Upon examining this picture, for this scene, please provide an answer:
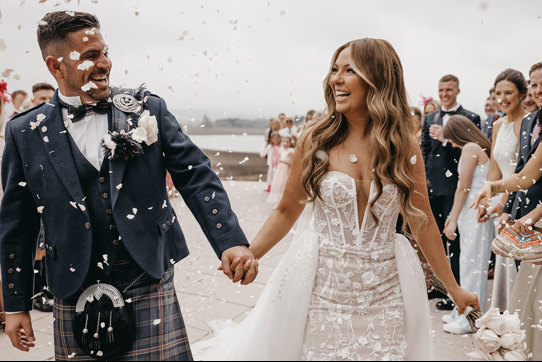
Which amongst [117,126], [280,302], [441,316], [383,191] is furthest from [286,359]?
[441,316]

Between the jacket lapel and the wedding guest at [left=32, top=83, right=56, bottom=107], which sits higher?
the jacket lapel

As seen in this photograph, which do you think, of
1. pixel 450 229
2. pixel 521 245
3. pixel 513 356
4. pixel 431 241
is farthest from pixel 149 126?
pixel 450 229

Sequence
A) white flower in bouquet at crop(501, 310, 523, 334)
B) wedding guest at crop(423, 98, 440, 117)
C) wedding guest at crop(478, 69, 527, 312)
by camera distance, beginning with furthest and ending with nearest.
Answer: wedding guest at crop(423, 98, 440, 117), wedding guest at crop(478, 69, 527, 312), white flower in bouquet at crop(501, 310, 523, 334)

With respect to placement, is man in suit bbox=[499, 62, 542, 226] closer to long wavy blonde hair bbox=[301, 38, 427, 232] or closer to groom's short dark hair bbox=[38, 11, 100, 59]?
long wavy blonde hair bbox=[301, 38, 427, 232]

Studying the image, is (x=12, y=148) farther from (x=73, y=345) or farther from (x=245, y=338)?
(x=245, y=338)

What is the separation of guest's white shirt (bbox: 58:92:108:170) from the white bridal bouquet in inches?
73.9

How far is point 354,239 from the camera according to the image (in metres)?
2.54

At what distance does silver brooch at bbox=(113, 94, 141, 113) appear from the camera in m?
2.37

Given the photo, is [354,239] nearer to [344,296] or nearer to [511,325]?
[344,296]

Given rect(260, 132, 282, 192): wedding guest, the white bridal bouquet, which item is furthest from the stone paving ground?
rect(260, 132, 282, 192): wedding guest

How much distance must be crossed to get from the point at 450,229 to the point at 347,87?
3.06 m

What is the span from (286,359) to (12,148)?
1.54m

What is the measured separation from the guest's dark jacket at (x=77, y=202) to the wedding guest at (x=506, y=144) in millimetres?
2761

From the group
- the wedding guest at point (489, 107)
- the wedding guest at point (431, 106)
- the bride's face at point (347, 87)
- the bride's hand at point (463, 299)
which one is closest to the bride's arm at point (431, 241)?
the bride's hand at point (463, 299)
